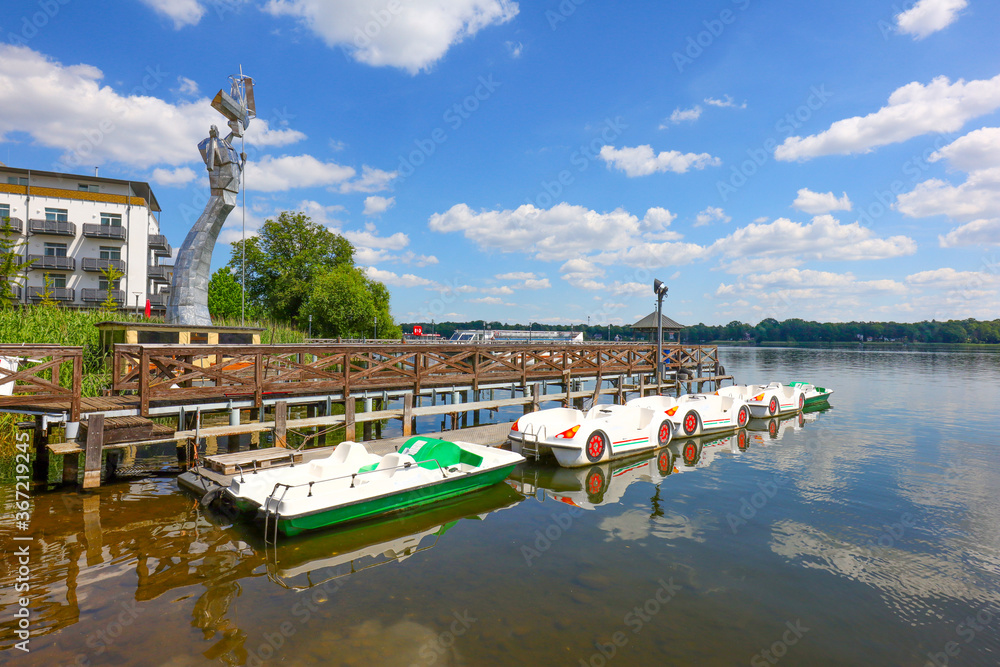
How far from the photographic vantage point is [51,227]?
120 feet

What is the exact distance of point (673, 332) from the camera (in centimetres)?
3331

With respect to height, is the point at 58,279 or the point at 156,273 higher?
the point at 156,273

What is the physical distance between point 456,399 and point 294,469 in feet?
25.7

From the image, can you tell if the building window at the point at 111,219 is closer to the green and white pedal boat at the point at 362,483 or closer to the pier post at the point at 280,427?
the pier post at the point at 280,427

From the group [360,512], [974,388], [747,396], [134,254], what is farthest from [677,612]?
[134,254]

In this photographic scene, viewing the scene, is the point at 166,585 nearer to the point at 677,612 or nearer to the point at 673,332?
the point at 677,612

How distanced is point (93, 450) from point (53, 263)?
3829 cm

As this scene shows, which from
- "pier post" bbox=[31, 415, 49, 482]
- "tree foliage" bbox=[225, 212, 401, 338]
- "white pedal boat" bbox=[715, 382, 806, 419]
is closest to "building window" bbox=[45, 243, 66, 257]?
"tree foliage" bbox=[225, 212, 401, 338]

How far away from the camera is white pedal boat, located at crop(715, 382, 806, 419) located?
67.1 ft

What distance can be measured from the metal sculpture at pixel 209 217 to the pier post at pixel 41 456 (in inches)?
293

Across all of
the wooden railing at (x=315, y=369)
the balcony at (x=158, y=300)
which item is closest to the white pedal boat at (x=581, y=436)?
the wooden railing at (x=315, y=369)

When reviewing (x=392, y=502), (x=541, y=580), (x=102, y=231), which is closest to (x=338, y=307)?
(x=102, y=231)

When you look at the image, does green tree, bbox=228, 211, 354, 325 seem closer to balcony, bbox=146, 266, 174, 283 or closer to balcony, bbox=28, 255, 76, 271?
balcony, bbox=146, 266, 174, 283

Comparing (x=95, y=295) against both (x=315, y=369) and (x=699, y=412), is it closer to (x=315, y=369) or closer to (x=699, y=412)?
(x=315, y=369)
